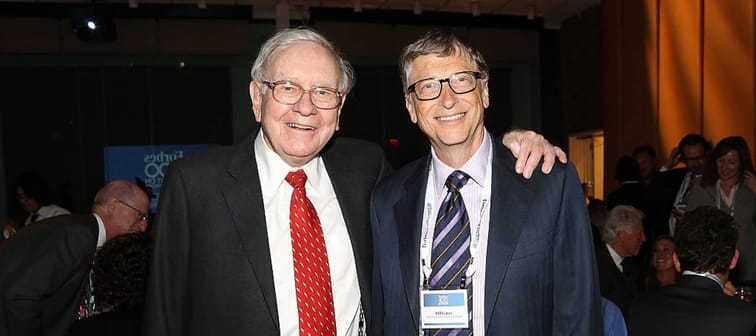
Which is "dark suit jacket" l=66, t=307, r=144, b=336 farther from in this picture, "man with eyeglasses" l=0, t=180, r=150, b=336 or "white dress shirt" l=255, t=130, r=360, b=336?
"white dress shirt" l=255, t=130, r=360, b=336

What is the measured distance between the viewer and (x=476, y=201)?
176 cm

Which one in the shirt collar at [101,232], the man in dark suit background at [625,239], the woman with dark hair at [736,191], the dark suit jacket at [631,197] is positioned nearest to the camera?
the shirt collar at [101,232]

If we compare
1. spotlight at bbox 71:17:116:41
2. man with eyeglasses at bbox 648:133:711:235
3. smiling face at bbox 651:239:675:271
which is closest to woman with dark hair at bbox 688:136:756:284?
man with eyeglasses at bbox 648:133:711:235

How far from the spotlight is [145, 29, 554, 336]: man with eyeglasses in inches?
341

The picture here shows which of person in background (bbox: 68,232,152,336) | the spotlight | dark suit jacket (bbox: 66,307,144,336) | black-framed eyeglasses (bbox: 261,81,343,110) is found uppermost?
the spotlight

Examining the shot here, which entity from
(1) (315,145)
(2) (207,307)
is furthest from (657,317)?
(2) (207,307)

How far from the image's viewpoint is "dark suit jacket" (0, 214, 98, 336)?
7.67ft

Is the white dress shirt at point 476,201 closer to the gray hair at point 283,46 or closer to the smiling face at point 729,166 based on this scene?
the gray hair at point 283,46

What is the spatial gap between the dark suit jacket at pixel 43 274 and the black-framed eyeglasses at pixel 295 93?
1170 millimetres

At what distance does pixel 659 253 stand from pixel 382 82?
8.09m

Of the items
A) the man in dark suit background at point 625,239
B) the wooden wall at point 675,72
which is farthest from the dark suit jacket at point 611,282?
the wooden wall at point 675,72

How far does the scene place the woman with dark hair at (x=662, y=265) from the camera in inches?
150

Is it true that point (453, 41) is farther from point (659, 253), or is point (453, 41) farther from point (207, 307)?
point (659, 253)

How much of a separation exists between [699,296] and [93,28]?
9382 millimetres
